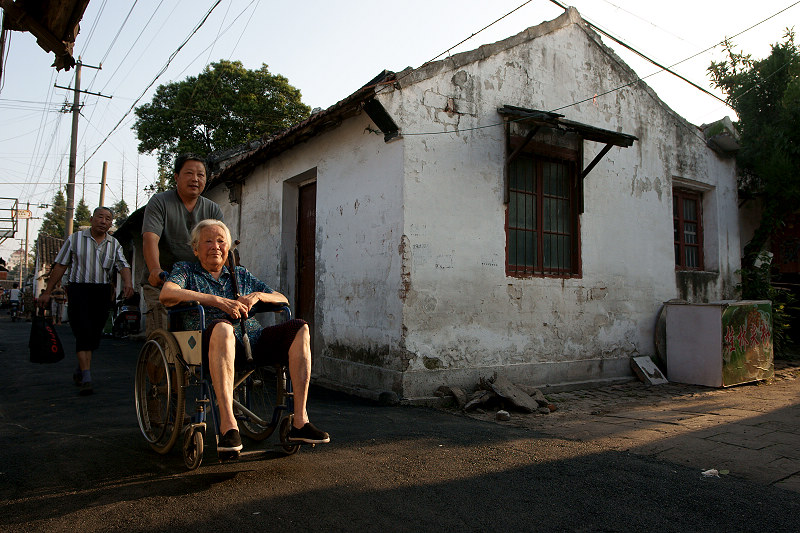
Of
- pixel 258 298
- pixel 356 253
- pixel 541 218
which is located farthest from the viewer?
pixel 541 218

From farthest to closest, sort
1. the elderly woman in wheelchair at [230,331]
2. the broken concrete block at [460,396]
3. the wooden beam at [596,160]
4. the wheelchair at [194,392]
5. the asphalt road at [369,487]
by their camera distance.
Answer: the wooden beam at [596,160] → the broken concrete block at [460,396] → the wheelchair at [194,392] → the elderly woman in wheelchair at [230,331] → the asphalt road at [369,487]

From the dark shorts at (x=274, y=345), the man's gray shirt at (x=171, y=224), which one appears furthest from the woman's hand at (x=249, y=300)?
Result: the man's gray shirt at (x=171, y=224)

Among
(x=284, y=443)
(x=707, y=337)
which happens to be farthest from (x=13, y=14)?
(x=707, y=337)

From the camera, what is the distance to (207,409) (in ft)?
9.68

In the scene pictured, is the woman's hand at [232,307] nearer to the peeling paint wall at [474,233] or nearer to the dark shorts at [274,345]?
the dark shorts at [274,345]

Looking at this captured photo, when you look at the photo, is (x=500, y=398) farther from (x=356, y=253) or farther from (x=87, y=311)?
(x=87, y=311)

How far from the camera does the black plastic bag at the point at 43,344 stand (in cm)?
496

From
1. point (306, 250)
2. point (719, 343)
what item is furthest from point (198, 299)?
point (719, 343)

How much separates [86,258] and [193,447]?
339 cm

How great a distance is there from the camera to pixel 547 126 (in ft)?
21.5

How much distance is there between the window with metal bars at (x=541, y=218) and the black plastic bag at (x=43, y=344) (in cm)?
481

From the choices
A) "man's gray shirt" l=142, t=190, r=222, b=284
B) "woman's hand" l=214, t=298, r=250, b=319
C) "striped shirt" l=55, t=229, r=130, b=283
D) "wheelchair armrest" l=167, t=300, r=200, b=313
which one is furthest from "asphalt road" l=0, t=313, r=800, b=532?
"striped shirt" l=55, t=229, r=130, b=283

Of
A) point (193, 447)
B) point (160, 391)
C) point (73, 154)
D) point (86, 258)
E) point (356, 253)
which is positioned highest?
point (73, 154)

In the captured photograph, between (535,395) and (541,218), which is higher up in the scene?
(541,218)
